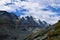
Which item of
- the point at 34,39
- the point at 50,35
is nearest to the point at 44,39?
the point at 50,35

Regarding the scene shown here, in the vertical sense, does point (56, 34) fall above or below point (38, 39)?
above

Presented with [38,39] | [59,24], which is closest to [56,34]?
[59,24]

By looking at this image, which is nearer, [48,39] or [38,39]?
[48,39]

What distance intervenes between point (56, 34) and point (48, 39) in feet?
9.86

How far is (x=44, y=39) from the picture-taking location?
64375 mm

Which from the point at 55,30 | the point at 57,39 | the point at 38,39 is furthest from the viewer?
the point at 38,39

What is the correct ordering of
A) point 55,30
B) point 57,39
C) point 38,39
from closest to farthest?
1. point 57,39
2. point 55,30
3. point 38,39

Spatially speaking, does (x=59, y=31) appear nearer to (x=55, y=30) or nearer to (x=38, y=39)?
(x=55, y=30)

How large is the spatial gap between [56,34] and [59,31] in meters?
1.36

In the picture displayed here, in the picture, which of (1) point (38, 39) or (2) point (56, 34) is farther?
(1) point (38, 39)

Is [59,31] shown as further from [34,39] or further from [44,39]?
[34,39]

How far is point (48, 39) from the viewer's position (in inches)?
2339

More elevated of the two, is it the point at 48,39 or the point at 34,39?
→ the point at 48,39

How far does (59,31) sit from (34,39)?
1636 cm
